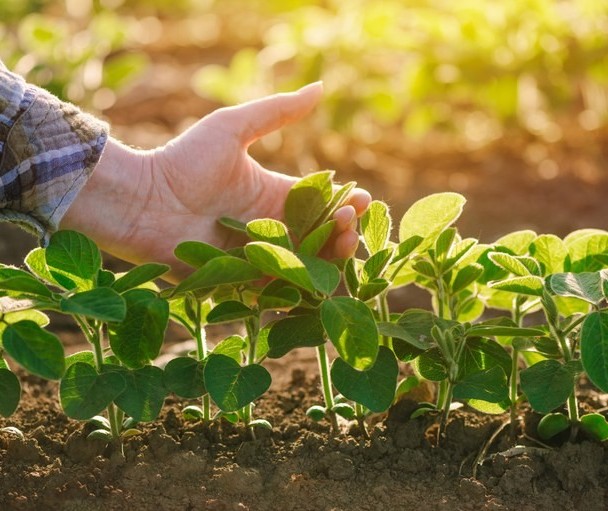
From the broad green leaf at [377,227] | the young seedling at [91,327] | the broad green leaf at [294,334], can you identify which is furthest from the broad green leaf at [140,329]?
the broad green leaf at [377,227]

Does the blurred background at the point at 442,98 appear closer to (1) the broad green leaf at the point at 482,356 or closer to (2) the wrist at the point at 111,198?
(2) the wrist at the point at 111,198

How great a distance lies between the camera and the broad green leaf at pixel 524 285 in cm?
177

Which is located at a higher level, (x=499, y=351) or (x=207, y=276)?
(x=207, y=276)

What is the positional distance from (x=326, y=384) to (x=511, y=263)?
0.41 metres

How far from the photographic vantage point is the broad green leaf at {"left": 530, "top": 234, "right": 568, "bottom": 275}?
1.96 m

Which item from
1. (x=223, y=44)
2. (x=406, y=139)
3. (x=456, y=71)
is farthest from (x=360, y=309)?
(x=223, y=44)

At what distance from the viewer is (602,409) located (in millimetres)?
2041

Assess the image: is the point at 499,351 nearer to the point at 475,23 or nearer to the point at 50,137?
the point at 50,137

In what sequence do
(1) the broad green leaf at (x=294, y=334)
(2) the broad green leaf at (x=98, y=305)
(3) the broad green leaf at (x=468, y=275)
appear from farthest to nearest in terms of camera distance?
(3) the broad green leaf at (x=468, y=275)
(1) the broad green leaf at (x=294, y=334)
(2) the broad green leaf at (x=98, y=305)

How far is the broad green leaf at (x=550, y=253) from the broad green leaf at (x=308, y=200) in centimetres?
40

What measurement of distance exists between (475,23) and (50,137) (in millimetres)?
2818

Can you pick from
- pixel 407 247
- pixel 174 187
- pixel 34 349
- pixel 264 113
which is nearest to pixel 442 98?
pixel 264 113

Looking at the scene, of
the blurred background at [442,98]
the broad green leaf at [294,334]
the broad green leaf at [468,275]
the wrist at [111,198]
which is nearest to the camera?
the broad green leaf at [294,334]

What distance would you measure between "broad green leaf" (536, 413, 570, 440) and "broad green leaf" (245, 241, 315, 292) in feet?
1.75
